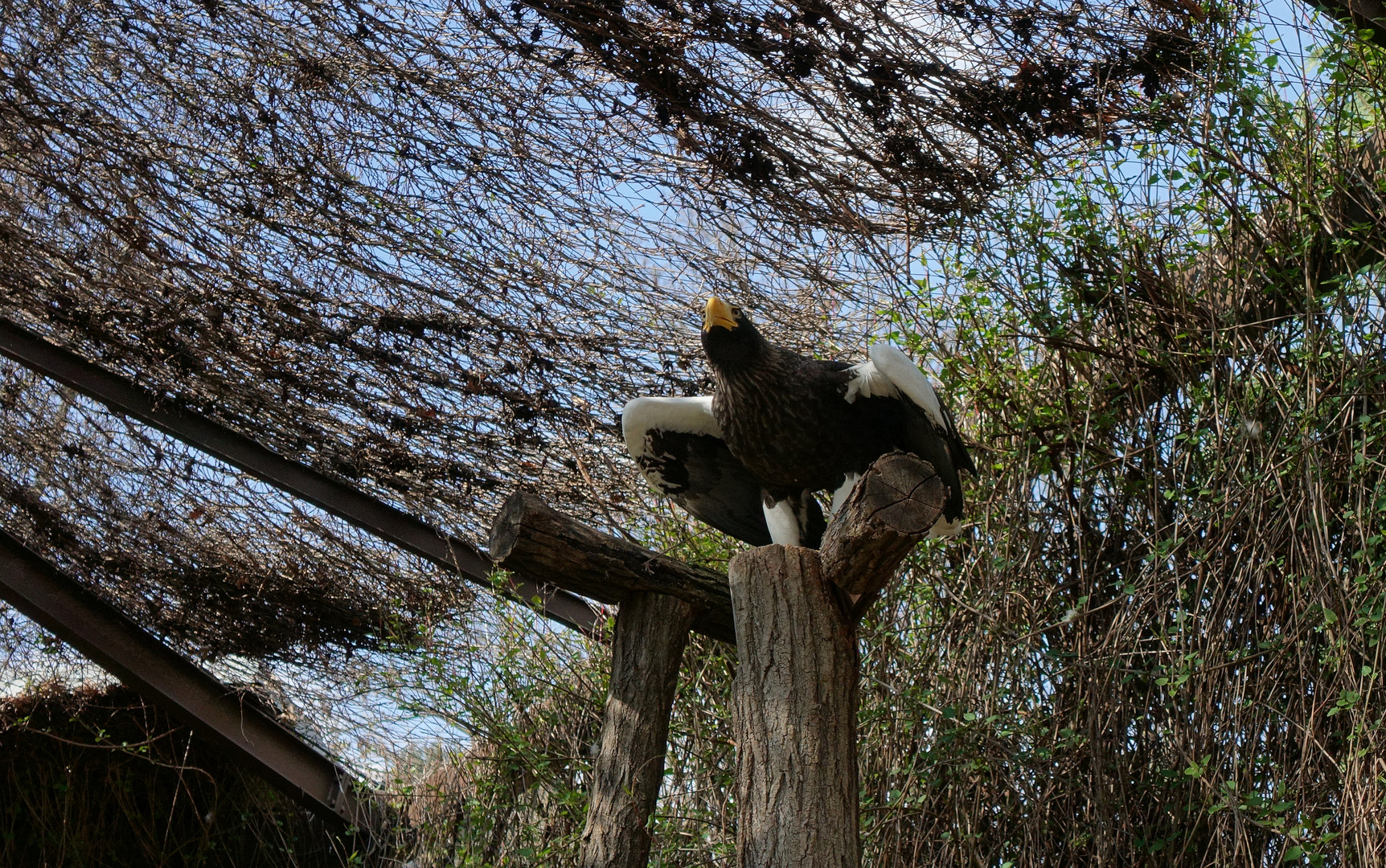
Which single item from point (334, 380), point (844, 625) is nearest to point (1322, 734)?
point (844, 625)

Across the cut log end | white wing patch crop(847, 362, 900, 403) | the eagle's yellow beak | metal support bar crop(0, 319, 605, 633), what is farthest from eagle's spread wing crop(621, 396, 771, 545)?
metal support bar crop(0, 319, 605, 633)

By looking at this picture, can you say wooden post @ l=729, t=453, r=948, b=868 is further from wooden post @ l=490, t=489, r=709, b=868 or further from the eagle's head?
the eagle's head

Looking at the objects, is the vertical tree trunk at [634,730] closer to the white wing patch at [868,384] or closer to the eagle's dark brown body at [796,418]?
the eagle's dark brown body at [796,418]

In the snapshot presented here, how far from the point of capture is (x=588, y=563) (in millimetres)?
2854

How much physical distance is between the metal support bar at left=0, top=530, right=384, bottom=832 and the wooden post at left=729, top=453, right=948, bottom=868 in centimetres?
253

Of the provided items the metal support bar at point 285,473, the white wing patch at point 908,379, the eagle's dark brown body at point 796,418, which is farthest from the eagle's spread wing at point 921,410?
the metal support bar at point 285,473

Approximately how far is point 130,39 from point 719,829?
3.00 metres

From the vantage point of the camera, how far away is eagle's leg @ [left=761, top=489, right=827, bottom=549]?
332 centimetres

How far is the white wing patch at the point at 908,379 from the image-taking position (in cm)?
281

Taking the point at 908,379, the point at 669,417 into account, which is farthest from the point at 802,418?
the point at 669,417

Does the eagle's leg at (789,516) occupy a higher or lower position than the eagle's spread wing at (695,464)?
lower

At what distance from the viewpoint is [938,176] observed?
135 inches

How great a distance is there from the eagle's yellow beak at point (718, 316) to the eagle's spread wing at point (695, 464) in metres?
0.31

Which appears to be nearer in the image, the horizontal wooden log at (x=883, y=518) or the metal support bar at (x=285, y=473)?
the horizontal wooden log at (x=883, y=518)
